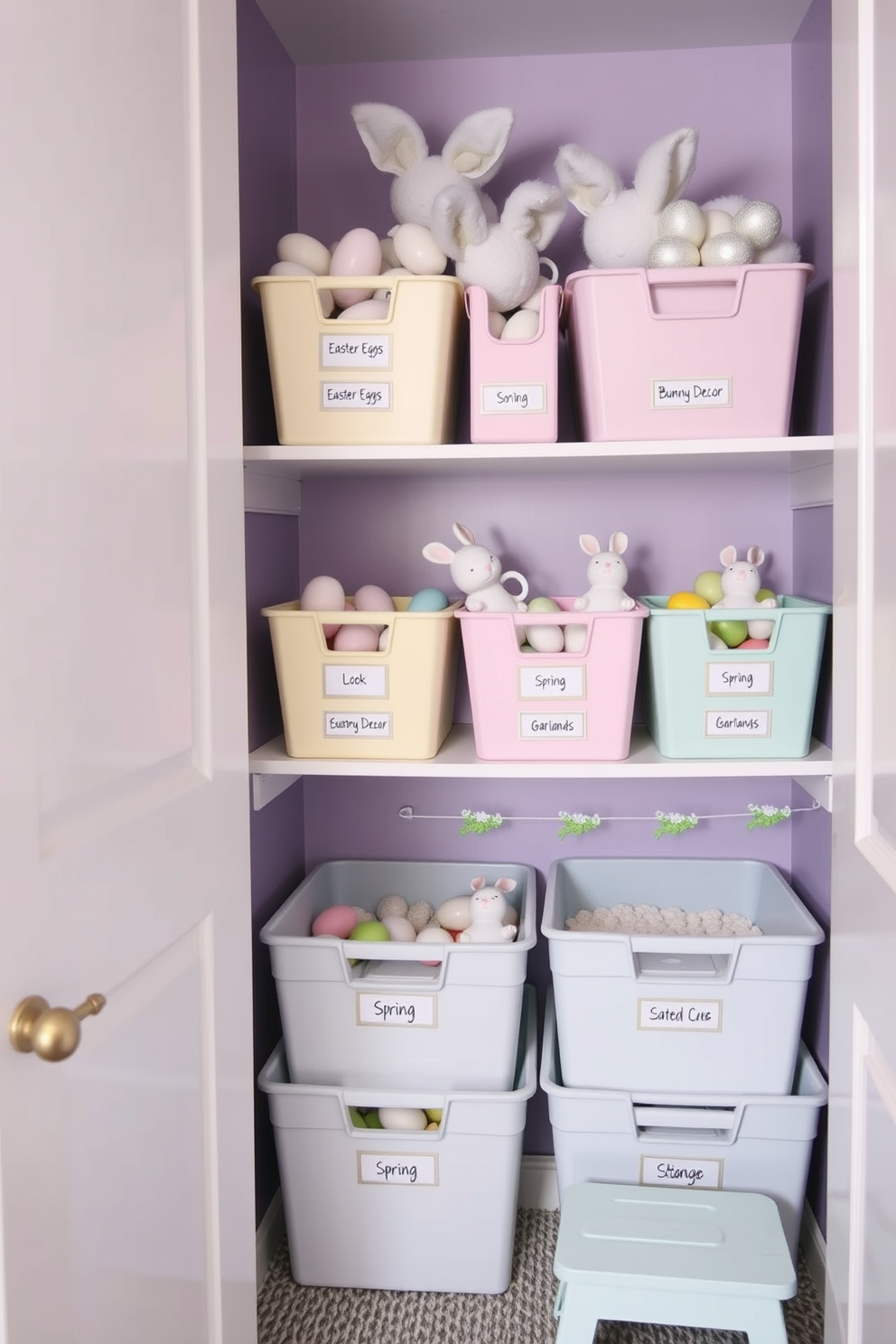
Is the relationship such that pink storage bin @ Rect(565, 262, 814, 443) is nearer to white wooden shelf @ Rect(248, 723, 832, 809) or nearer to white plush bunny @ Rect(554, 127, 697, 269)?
white plush bunny @ Rect(554, 127, 697, 269)

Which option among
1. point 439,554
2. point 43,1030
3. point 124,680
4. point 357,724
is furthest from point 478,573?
point 43,1030

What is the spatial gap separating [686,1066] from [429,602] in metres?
0.79

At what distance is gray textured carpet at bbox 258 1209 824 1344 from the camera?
5.46 feet

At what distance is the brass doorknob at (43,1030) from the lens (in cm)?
79

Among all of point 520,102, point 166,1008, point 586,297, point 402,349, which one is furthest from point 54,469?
point 520,102

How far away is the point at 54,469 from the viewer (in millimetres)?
855

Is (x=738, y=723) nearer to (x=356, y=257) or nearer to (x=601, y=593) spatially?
(x=601, y=593)

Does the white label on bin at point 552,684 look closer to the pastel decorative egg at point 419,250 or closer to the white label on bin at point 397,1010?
the white label on bin at point 397,1010

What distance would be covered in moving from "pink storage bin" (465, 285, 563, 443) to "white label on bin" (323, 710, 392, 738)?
1.40ft

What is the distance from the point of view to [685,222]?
1.59 metres

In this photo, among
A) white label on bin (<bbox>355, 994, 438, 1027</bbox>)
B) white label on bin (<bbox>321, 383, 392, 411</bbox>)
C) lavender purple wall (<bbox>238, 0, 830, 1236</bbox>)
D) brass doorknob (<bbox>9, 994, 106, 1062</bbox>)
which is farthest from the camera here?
lavender purple wall (<bbox>238, 0, 830, 1236</bbox>)

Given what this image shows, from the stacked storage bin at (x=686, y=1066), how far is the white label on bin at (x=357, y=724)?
387mm

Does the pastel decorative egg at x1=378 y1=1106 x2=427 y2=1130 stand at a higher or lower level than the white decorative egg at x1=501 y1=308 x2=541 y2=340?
lower

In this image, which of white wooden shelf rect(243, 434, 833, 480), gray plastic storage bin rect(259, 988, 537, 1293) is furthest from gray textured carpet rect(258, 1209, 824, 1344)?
white wooden shelf rect(243, 434, 833, 480)
